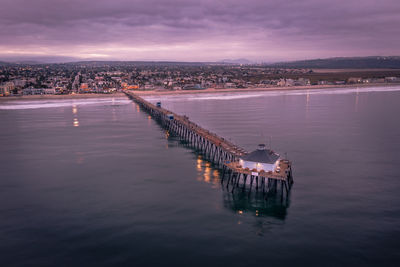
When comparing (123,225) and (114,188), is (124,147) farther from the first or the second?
(123,225)

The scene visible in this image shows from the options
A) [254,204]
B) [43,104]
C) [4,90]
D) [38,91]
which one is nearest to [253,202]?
[254,204]

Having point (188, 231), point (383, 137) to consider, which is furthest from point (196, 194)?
point (383, 137)

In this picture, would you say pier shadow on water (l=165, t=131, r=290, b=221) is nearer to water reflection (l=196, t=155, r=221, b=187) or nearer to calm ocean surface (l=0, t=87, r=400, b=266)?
water reflection (l=196, t=155, r=221, b=187)

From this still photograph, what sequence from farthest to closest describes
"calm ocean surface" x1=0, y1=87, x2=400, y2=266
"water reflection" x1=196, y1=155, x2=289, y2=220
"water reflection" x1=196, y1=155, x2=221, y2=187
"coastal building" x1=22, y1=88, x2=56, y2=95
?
"coastal building" x1=22, y1=88, x2=56, y2=95 < "water reflection" x1=196, y1=155, x2=221, y2=187 < "water reflection" x1=196, y1=155, x2=289, y2=220 < "calm ocean surface" x1=0, y1=87, x2=400, y2=266

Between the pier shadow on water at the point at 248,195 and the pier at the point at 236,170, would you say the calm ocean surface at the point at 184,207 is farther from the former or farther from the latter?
the pier at the point at 236,170

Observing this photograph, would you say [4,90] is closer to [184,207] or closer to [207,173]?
[207,173]

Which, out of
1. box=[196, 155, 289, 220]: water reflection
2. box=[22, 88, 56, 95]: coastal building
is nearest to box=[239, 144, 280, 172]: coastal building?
box=[196, 155, 289, 220]: water reflection
